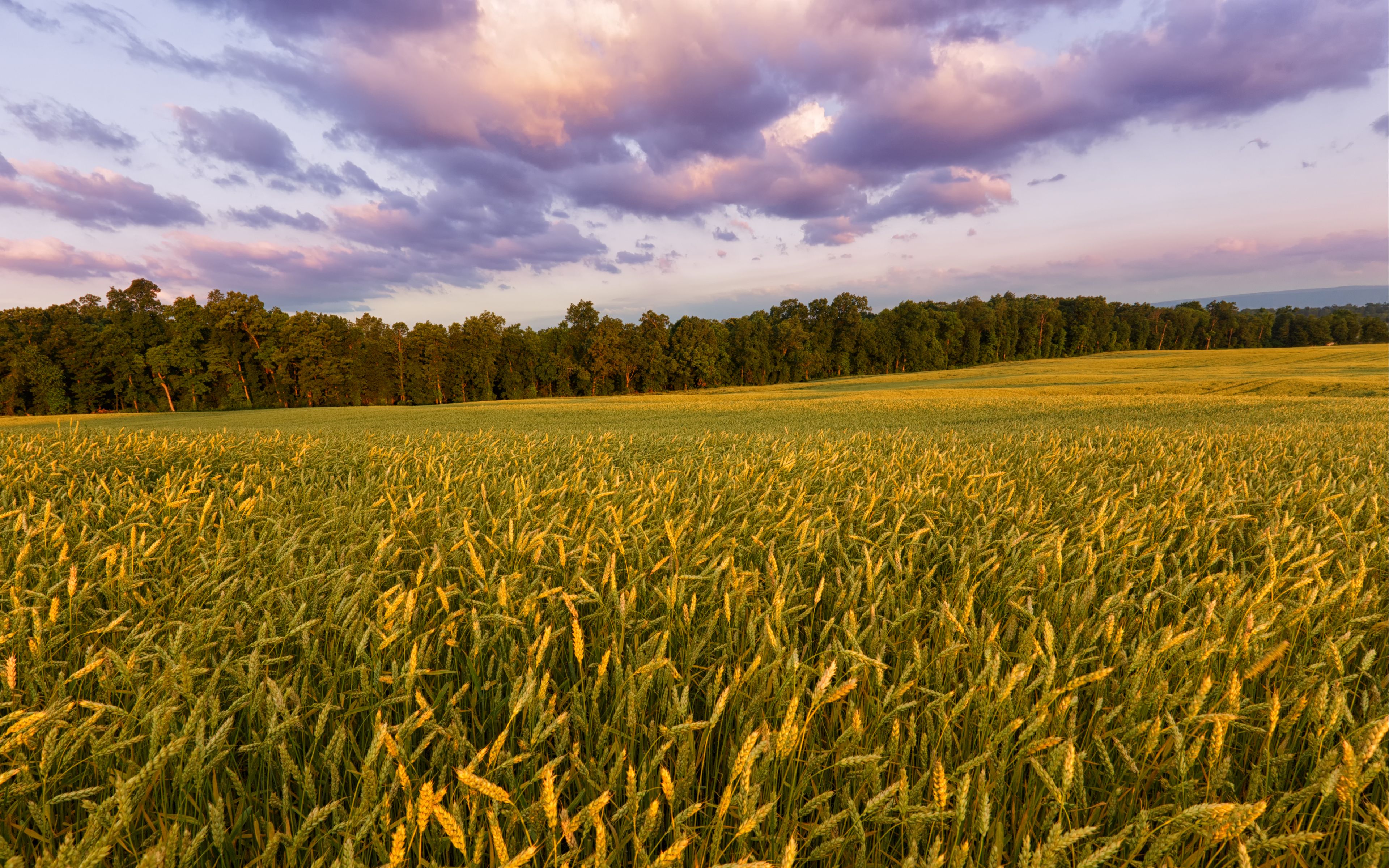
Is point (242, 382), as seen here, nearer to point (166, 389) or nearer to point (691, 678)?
point (166, 389)

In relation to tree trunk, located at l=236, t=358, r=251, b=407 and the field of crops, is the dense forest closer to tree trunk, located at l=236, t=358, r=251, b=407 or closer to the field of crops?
tree trunk, located at l=236, t=358, r=251, b=407

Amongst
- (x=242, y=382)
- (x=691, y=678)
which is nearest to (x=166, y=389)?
(x=242, y=382)

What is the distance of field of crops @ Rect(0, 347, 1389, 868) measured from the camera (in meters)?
1.12

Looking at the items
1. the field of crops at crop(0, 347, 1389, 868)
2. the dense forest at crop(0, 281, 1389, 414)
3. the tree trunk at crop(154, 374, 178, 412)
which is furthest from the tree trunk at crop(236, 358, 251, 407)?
the field of crops at crop(0, 347, 1389, 868)

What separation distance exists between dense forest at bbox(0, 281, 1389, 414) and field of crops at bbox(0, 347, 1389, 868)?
75657 mm

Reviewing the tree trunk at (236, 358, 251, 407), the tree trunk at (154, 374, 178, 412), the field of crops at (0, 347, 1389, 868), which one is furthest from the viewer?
the tree trunk at (236, 358, 251, 407)

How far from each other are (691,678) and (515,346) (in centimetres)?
8705

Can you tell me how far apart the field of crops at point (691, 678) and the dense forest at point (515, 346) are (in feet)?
248

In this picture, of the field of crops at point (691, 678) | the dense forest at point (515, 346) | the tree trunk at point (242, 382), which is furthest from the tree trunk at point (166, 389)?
the field of crops at point (691, 678)

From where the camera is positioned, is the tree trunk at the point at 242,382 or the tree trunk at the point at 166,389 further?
the tree trunk at the point at 242,382

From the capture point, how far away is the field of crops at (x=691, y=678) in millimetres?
1115

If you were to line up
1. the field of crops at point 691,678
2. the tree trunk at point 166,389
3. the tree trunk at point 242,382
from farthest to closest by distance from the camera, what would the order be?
the tree trunk at point 242,382
the tree trunk at point 166,389
the field of crops at point 691,678

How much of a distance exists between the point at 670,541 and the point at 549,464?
331 cm

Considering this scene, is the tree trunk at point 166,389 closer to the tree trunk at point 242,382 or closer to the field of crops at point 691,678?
the tree trunk at point 242,382
